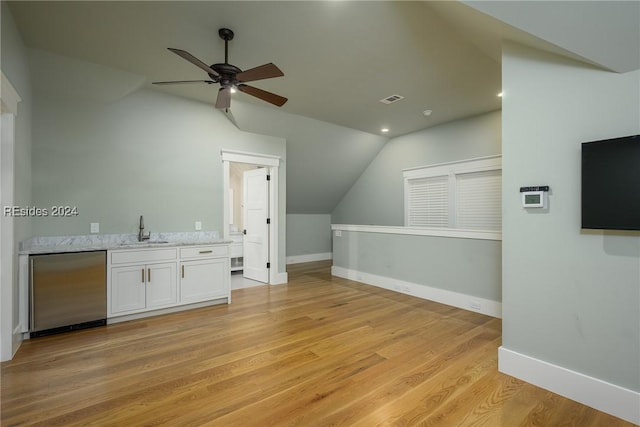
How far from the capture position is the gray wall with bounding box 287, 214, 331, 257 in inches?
301

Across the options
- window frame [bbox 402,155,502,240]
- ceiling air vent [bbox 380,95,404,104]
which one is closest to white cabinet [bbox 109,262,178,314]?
window frame [bbox 402,155,502,240]

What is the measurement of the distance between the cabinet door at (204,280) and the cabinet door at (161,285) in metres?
0.10

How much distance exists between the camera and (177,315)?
3.72 m

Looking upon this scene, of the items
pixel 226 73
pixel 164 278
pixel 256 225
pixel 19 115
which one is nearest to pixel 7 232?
pixel 19 115

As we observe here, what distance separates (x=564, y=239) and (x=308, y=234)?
20.5ft

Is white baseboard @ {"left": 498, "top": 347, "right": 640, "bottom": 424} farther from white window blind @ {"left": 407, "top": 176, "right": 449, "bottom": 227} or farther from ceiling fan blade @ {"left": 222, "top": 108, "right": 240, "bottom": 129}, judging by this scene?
ceiling fan blade @ {"left": 222, "top": 108, "right": 240, "bottom": 129}

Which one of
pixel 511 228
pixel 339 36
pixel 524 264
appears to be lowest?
pixel 524 264

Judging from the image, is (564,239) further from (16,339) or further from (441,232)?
(16,339)

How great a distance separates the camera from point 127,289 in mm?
3449

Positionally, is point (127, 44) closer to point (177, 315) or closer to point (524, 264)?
point (177, 315)

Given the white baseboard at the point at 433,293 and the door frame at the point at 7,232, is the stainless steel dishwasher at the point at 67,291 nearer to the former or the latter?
the door frame at the point at 7,232

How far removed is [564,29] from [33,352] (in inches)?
191

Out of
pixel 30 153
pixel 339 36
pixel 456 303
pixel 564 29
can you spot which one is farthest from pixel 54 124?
pixel 456 303

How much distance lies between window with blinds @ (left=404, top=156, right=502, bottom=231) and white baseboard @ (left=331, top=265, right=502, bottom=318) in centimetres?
138
